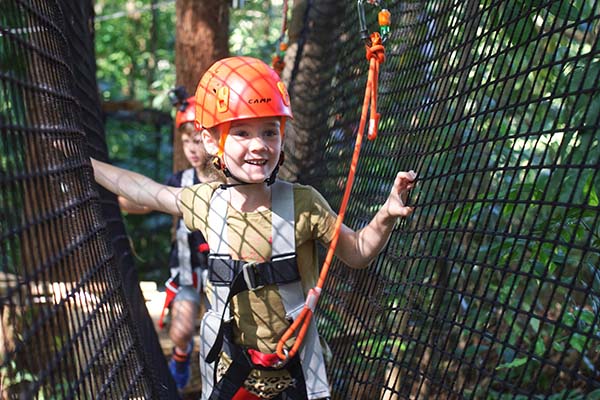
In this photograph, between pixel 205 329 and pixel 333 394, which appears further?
pixel 333 394

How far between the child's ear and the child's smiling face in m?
0.06

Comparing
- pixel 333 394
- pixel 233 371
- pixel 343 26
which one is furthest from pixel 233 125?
pixel 343 26

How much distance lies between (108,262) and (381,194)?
2.64 ft

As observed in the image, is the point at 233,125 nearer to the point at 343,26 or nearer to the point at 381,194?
the point at 381,194

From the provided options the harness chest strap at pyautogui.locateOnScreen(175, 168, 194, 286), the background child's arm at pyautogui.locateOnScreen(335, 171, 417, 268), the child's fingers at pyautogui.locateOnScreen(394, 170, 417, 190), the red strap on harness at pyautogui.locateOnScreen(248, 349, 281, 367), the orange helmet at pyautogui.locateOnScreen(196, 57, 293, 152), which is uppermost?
the orange helmet at pyautogui.locateOnScreen(196, 57, 293, 152)

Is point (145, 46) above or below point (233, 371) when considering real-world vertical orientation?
below

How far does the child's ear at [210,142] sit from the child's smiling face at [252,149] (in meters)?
0.06

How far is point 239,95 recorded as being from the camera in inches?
68.1

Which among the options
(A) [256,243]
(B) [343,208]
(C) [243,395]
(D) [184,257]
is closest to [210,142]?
(A) [256,243]

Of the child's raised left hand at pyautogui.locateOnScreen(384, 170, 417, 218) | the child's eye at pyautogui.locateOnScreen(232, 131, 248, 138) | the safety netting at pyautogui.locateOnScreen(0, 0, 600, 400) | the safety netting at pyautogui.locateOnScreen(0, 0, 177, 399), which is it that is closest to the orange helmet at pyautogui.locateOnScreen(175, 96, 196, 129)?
the safety netting at pyautogui.locateOnScreen(0, 0, 600, 400)

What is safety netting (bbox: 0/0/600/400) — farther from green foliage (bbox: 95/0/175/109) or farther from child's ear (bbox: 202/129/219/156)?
green foliage (bbox: 95/0/175/109)

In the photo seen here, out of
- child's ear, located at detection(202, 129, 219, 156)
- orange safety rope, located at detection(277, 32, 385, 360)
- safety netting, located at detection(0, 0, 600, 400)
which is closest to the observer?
safety netting, located at detection(0, 0, 600, 400)

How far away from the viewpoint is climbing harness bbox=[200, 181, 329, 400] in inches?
68.8

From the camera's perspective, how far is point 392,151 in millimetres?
2254
